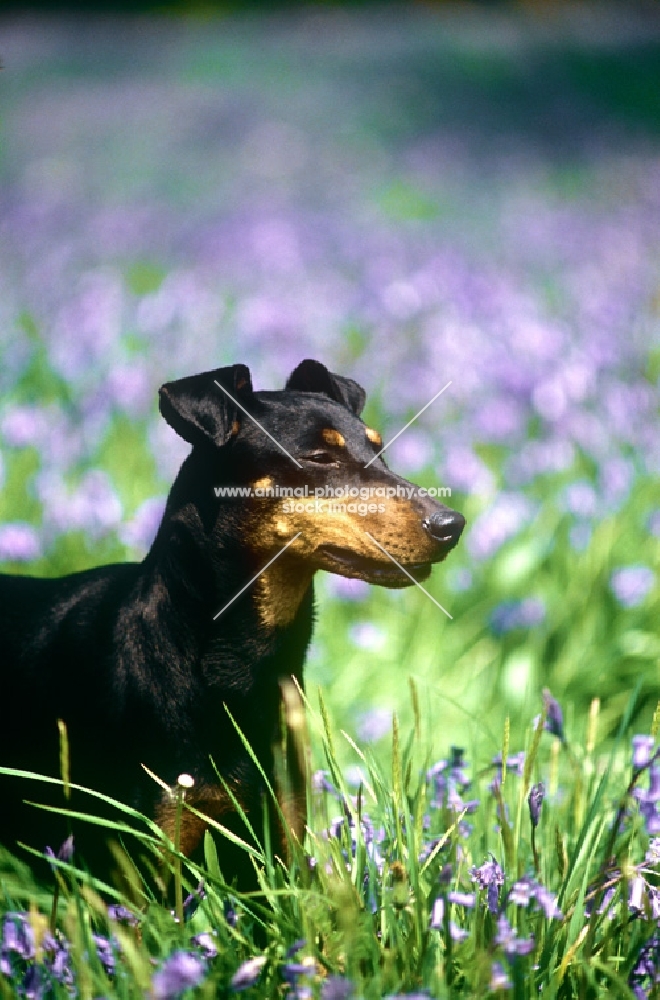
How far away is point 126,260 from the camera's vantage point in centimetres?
753

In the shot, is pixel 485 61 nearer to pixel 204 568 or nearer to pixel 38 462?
pixel 38 462

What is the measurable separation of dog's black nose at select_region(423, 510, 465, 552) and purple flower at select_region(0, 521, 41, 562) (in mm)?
1773

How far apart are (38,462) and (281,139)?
9.42 meters

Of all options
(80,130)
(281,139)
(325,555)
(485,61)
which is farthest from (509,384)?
(485,61)

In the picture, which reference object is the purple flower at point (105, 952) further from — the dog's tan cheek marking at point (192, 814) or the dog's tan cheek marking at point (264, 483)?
the dog's tan cheek marking at point (264, 483)

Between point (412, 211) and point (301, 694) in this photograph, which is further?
point (412, 211)

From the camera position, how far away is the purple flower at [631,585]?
3484 millimetres

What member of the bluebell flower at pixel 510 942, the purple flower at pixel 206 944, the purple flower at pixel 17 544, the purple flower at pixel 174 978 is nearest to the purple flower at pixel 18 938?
the purple flower at pixel 206 944

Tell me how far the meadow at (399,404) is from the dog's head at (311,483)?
308 millimetres

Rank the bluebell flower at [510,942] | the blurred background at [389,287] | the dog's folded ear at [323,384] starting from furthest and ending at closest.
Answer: the blurred background at [389,287], the dog's folded ear at [323,384], the bluebell flower at [510,942]

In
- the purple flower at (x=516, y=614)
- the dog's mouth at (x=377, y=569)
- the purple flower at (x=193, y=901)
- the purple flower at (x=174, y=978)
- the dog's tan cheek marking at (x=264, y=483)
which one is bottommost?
the purple flower at (x=516, y=614)

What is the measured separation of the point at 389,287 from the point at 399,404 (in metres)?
1.91

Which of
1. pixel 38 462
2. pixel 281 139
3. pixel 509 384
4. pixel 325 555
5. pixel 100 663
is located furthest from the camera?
pixel 281 139

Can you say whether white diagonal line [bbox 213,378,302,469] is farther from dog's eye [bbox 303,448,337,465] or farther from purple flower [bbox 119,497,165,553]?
purple flower [bbox 119,497,165,553]
